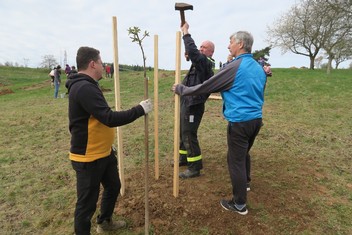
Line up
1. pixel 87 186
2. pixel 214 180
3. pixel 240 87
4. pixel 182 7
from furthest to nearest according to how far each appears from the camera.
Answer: pixel 214 180
pixel 182 7
pixel 240 87
pixel 87 186

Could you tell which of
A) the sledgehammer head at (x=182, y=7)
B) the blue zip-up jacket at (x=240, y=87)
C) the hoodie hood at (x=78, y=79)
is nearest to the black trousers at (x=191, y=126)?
the blue zip-up jacket at (x=240, y=87)

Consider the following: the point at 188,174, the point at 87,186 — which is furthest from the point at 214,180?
the point at 87,186

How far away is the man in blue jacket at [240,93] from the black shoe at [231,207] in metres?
0.26

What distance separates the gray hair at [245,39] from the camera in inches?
132

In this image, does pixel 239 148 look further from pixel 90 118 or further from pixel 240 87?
pixel 90 118

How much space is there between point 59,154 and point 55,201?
234cm

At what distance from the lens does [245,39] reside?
3.34 metres

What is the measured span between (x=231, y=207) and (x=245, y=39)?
2.30m

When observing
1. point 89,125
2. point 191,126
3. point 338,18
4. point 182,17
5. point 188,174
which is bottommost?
point 188,174

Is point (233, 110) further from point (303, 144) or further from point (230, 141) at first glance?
point (303, 144)

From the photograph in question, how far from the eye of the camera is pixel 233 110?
3.39m

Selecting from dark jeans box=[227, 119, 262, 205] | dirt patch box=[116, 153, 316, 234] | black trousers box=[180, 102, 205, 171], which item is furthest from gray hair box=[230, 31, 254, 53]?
dirt patch box=[116, 153, 316, 234]

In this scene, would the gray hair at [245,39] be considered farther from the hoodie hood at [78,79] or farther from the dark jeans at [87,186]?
the dark jeans at [87,186]

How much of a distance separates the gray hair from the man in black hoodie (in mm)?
1430
